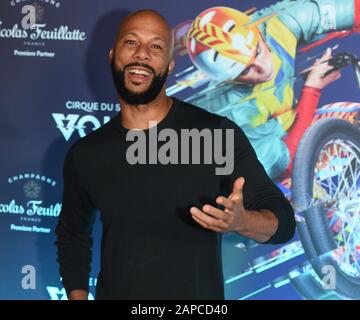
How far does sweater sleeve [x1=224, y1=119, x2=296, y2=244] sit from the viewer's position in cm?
121

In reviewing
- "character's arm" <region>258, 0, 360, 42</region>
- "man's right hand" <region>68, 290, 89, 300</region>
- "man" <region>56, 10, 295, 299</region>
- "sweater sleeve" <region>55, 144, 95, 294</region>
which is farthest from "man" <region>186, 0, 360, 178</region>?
"man's right hand" <region>68, 290, 89, 300</region>

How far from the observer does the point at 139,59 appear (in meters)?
1.32

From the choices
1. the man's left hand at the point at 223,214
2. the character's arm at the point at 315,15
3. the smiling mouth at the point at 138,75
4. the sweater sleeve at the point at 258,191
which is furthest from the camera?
the character's arm at the point at 315,15

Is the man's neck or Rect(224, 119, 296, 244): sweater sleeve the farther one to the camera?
the man's neck

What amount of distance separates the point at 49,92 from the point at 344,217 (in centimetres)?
122

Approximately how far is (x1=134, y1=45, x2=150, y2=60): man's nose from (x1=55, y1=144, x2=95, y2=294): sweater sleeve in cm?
30

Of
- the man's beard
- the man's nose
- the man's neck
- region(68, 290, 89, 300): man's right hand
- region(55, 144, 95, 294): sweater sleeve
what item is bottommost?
region(68, 290, 89, 300): man's right hand

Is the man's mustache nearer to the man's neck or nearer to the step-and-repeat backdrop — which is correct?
the man's neck

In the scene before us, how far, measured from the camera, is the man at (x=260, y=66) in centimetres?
195

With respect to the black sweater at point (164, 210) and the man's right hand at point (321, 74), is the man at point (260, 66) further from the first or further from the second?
the black sweater at point (164, 210)

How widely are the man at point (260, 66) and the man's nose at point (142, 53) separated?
69 cm

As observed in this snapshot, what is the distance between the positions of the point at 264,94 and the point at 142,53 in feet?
2.52

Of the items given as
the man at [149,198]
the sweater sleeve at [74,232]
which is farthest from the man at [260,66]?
the sweater sleeve at [74,232]
